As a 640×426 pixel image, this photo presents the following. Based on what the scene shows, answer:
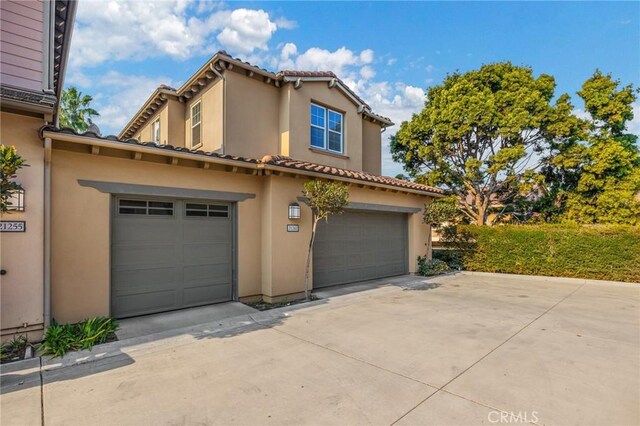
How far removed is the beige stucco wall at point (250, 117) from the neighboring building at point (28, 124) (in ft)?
14.3

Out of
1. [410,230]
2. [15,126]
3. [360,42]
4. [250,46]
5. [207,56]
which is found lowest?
[410,230]

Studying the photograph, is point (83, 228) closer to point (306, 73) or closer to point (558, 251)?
point (306, 73)

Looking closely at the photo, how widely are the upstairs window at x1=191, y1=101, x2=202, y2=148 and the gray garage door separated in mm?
4116

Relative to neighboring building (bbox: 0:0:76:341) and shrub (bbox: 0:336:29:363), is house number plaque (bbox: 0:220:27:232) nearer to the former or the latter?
neighboring building (bbox: 0:0:76:341)

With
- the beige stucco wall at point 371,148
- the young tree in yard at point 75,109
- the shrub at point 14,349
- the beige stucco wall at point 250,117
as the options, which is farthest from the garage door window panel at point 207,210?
the young tree in yard at point 75,109

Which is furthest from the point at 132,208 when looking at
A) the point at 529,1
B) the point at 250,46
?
the point at 529,1

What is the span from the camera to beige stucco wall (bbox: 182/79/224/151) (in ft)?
30.0

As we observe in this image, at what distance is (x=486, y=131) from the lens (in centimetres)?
1677

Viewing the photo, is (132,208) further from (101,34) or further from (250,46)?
(250,46)

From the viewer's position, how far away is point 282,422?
9.95ft

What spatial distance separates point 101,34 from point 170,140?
436 centimetres

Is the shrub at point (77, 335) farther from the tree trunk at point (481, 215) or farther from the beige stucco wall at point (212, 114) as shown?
the tree trunk at point (481, 215)

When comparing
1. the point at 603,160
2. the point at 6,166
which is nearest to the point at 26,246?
the point at 6,166

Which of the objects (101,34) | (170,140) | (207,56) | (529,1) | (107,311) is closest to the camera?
(107,311)
